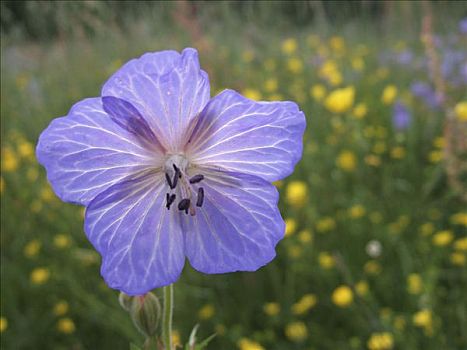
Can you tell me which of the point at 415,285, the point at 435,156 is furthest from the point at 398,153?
the point at 415,285

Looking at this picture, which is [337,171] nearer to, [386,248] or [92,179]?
[386,248]

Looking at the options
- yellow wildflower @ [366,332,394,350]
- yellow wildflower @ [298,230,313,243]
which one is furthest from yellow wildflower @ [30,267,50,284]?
yellow wildflower @ [366,332,394,350]

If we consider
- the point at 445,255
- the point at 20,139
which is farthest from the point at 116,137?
the point at 20,139

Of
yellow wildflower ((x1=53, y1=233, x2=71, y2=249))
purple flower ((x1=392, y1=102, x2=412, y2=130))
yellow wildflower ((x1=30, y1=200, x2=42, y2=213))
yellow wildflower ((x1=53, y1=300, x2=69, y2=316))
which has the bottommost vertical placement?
yellow wildflower ((x1=53, y1=300, x2=69, y2=316))

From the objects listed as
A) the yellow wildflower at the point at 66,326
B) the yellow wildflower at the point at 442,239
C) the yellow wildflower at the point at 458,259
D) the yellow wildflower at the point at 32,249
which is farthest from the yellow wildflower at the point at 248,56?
the yellow wildflower at the point at 66,326

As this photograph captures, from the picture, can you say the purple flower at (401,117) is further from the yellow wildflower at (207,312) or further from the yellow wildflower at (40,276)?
the yellow wildflower at (40,276)

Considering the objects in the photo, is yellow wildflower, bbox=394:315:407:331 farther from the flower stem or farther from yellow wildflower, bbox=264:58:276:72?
yellow wildflower, bbox=264:58:276:72

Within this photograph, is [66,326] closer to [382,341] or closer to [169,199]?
[382,341]
